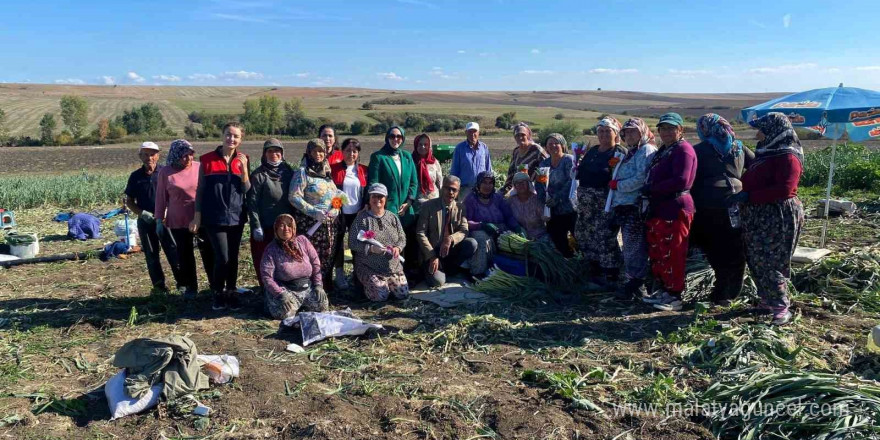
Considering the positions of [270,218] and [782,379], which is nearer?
[782,379]

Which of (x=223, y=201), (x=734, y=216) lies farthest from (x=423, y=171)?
(x=734, y=216)

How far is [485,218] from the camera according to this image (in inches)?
257

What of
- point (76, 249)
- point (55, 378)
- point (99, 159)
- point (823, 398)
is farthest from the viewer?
point (99, 159)

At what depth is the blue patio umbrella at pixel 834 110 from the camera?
6195 millimetres

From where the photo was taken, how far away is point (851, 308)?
496 centimetres

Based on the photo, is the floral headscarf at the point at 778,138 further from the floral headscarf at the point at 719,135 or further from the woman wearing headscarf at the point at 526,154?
the woman wearing headscarf at the point at 526,154

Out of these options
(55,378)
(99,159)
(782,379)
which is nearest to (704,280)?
(782,379)

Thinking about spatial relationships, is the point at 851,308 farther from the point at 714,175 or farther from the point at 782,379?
the point at 782,379

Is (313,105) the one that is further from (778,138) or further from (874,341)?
(874,341)

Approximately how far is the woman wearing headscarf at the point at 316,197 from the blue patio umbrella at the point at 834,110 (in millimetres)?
4366

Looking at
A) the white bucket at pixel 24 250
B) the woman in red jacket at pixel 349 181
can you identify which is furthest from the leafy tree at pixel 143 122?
the woman in red jacket at pixel 349 181

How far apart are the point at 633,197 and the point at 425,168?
2258 mm

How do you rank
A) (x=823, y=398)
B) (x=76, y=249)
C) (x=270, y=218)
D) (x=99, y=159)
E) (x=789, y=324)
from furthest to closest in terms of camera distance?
(x=99, y=159) → (x=76, y=249) → (x=270, y=218) → (x=789, y=324) → (x=823, y=398)

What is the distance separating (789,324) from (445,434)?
300cm
